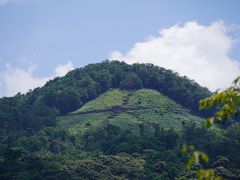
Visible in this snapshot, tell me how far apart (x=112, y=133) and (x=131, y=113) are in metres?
33.8

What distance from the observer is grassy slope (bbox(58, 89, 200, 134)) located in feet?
503

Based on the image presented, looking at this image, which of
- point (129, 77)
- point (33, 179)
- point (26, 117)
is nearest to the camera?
point (33, 179)

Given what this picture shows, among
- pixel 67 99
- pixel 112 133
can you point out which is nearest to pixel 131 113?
pixel 67 99

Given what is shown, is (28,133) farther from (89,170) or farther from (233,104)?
(233,104)

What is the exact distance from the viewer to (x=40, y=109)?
557ft

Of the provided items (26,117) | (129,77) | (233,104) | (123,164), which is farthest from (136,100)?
(233,104)

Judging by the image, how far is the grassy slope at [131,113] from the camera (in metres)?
153

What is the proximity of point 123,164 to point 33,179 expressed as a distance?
61.3ft

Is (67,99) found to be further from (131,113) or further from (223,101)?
(223,101)

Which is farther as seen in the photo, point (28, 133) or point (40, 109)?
point (40, 109)

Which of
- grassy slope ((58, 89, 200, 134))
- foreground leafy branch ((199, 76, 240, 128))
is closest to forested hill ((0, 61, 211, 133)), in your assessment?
grassy slope ((58, 89, 200, 134))

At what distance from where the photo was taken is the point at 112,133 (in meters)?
129

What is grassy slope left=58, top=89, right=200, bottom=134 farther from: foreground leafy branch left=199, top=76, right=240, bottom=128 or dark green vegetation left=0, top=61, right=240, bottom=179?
foreground leafy branch left=199, top=76, right=240, bottom=128

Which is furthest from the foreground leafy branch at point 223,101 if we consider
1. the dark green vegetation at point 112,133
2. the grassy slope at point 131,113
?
the grassy slope at point 131,113
